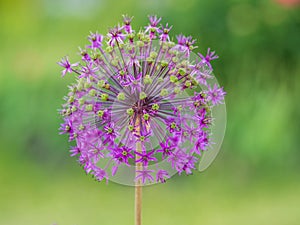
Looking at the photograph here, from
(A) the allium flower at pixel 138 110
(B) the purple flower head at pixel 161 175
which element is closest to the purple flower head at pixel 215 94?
(A) the allium flower at pixel 138 110

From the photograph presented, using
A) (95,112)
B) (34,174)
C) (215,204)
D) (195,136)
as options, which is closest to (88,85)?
(95,112)

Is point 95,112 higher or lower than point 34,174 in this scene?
lower

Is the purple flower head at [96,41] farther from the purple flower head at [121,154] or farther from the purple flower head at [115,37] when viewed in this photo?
the purple flower head at [121,154]

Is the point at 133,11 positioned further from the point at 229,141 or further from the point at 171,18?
the point at 229,141

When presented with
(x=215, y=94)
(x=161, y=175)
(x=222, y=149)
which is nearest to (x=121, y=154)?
(x=161, y=175)

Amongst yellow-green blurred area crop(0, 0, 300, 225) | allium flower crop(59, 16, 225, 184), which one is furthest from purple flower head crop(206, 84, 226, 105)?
yellow-green blurred area crop(0, 0, 300, 225)
